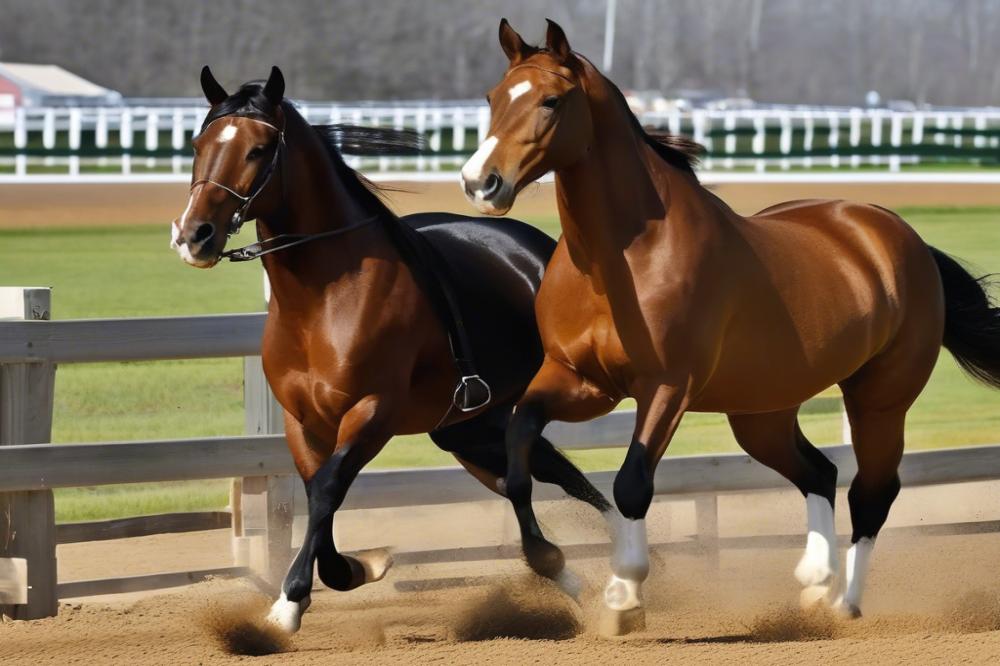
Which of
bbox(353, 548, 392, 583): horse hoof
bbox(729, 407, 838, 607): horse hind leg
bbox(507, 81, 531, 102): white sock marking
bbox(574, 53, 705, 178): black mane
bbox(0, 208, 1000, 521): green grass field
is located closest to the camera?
bbox(507, 81, 531, 102): white sock marking

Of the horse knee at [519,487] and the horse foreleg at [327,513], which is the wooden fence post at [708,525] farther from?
the horse foreleg at [327,513]

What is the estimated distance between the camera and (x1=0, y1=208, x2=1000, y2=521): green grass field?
9.51 meters

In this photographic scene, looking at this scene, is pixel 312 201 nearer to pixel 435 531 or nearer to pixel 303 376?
pixel 303 376

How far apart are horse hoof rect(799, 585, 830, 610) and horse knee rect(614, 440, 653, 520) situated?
1181 mm

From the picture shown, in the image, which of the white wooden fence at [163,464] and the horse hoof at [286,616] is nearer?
the horse hoof at [286,616]

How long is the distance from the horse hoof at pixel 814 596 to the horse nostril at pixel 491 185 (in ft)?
7.09

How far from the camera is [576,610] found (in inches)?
220

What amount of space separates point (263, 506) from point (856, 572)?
96.5 inches

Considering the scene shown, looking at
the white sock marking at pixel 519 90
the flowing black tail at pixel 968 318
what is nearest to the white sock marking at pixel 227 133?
the white sock marking at pixel 519 90

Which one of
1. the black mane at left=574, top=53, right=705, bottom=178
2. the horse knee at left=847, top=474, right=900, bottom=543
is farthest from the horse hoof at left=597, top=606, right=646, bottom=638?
the black mane at left=574, top=53, right=705, bottom=178

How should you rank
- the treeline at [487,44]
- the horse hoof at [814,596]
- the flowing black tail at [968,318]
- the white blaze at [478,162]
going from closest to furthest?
1. the white blaze at [478,162]
2. the horse hoof at [814,596]
3. the flowing black tail at [968,318]
4. the treeline at [487,44]

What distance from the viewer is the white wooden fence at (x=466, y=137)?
2944cm

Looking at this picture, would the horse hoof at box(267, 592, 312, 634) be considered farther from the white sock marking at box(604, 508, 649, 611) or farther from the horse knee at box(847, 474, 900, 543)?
the horse knee at box(847, 474, 900, 543)

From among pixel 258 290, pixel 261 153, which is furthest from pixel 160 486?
pixel 258 290
